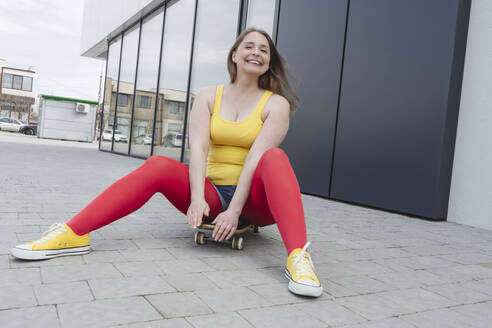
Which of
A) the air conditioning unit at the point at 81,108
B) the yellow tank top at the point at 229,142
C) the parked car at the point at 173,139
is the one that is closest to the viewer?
the yellow tank top at the point at 229,142

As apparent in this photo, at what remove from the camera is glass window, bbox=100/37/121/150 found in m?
15.5

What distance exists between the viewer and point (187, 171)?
7.96 feet

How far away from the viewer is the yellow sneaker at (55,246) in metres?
1.96

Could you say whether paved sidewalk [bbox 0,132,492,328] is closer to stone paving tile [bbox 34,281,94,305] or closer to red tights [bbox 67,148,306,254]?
stone paving tile [bbox 34,281,94,305]

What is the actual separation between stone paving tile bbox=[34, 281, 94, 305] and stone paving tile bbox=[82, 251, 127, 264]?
354mm

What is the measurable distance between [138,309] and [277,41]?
6060 mm

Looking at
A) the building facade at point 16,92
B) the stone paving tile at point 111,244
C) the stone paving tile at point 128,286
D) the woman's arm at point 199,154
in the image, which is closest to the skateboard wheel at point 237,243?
the woman's arm at point 199,154

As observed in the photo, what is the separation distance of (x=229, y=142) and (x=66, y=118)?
952 inches

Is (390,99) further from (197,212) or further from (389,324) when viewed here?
(389,324)

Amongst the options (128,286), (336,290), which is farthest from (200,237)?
(336,290)

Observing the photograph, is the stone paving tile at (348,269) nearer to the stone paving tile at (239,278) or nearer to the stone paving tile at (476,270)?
the stone paving tile at (239,278)

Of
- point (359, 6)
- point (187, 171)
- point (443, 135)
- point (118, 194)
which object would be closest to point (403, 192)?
point (443, 135)

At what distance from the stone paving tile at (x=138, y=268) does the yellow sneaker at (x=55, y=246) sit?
0.24 m

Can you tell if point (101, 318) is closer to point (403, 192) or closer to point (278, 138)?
point (278, 138)
